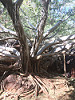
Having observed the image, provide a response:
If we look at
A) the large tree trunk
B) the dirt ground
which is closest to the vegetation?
the large tree trunk

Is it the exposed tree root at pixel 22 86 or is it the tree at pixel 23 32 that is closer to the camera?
the tree at pixel 23 32

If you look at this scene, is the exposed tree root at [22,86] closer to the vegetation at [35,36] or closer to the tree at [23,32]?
the vegetation at [35,36]

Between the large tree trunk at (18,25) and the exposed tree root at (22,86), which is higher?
the large tree trunk at (18,25)

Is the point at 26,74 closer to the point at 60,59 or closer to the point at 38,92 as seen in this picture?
the point at 38,92

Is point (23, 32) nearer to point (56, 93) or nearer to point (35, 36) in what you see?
point (35, 36)

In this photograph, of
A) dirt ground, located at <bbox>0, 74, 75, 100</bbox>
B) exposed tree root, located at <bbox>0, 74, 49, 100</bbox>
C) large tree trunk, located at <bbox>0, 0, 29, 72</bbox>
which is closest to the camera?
large tree trunk, located at <bbox>0, 0, 29, 72</bbox>

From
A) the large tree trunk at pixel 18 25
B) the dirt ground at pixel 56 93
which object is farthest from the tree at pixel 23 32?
the dirt ground at pixel 56 93

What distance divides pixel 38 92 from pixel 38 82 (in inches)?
17.2

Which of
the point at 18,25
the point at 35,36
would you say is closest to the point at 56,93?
the point at 35,36

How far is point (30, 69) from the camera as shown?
13.7 ft

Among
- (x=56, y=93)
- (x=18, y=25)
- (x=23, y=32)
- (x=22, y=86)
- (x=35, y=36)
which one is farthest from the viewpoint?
(x=35, y=36)

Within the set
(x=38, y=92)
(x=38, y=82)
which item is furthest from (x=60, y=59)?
(x=38, y=92)

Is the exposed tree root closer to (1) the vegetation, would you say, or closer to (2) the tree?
(1) the vegetation

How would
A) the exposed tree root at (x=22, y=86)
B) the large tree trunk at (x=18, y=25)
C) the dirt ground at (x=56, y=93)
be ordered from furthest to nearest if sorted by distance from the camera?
the exposed tree root at (x=22, y=86), the dirt ground at (x=56, y=93), the large tree trunk at (x=18, y=25)
